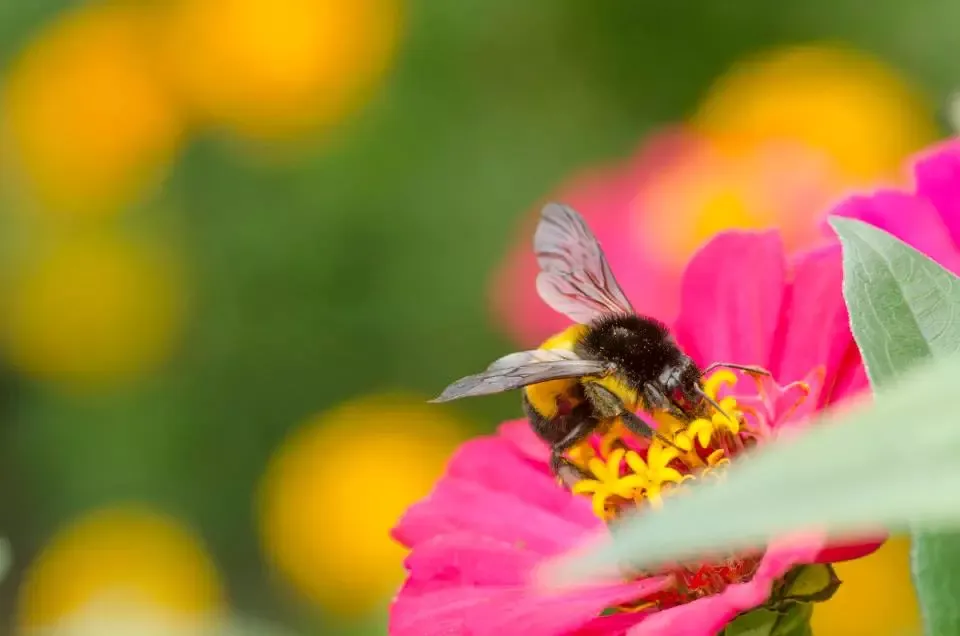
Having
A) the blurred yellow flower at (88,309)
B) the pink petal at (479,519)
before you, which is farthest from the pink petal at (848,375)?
the blurred yellow flower at (88,309)

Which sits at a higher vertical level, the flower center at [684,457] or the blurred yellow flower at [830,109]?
the blurred yellow flower at [830,109]

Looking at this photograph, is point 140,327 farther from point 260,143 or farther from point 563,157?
point 563,157

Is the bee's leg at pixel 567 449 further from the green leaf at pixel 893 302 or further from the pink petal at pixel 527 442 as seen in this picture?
the green leaf at pixel 893 302

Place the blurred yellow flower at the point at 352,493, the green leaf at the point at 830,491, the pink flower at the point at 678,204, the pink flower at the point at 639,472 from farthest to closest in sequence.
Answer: the blurred yellow flower at the point at 352,493 → the pink flower at the point at 678,204 → the pink flower at the point at 639,472 → the green leaf at the point at 830,491

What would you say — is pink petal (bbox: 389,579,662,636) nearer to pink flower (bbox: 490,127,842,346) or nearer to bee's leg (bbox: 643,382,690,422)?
bee's leg (bbox: 643,382,690,422)

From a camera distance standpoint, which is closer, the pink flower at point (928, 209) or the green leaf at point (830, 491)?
the green leaf at point (830, 491)

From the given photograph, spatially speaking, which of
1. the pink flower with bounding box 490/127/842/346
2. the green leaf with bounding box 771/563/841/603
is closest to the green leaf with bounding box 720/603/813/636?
the green leaf with bounding box 771/563/841/603

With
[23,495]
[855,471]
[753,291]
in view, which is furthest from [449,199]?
[855,471]
